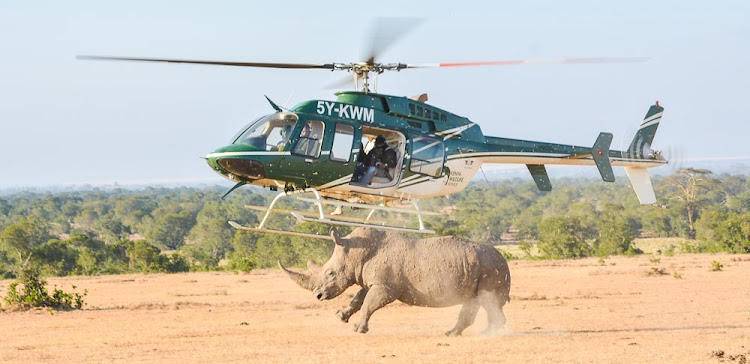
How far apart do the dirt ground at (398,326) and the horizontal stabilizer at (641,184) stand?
2.67 meters

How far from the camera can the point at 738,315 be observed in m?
21.8

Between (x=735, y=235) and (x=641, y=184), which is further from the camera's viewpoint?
(x=735, y=235)

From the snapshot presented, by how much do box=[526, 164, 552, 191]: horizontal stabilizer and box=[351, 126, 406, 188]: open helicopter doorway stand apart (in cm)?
440

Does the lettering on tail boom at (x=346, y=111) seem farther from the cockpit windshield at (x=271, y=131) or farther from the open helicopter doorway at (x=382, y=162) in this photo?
the cockpit windshield at (x=271, y=131)

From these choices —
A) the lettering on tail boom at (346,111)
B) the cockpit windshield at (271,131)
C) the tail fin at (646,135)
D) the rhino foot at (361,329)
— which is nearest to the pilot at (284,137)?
the cockpit windshield at (271,131)

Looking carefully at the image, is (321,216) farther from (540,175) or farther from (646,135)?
(646,135)

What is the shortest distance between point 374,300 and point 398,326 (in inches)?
97.8

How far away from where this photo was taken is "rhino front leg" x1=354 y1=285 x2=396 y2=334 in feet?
61.1

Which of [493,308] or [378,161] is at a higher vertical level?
[378,161]

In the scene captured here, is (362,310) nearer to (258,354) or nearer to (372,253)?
(372,253)

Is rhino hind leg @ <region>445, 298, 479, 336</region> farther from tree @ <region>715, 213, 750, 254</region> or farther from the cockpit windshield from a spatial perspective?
tree @ <region>715, 213, 750, 254</region>

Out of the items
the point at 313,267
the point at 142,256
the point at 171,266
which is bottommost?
the point at 171,266

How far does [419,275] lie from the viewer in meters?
18.7

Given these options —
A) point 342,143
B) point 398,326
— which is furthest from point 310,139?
point 398,326
